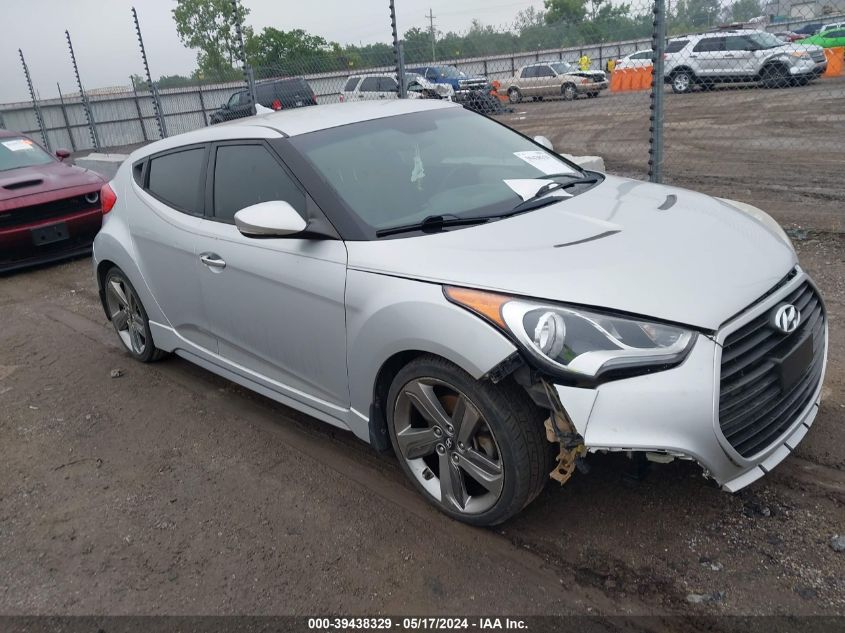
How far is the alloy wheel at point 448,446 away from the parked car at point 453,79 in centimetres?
762

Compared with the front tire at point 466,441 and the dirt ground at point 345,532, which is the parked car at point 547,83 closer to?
the dirt ground at point 345,532

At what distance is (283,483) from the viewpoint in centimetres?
350

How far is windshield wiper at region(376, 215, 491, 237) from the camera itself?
3104 mm

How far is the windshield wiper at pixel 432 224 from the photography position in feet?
10.2

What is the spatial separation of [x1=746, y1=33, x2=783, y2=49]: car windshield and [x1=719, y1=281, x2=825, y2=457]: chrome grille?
38.2 feet

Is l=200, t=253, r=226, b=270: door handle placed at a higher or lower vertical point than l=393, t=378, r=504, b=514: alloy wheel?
higher

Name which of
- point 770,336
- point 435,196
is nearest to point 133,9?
point 435,196

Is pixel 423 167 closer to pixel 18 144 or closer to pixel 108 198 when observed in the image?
pixel 108 198

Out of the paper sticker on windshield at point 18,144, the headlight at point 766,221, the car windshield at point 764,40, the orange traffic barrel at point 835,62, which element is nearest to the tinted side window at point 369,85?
the paper sticker on windshield at point 18,144

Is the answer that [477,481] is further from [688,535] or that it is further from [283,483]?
[283,483]

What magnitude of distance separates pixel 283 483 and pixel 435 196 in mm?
1603

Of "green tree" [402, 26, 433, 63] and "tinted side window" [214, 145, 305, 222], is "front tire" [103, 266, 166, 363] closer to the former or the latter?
"tinted side window" [214, 145, 305, 222]

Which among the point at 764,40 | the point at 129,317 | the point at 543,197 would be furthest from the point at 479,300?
the point at 764,40

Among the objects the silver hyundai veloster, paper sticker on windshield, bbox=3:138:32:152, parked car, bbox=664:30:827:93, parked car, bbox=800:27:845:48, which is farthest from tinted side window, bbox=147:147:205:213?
parked car, bbox=800:27:845:48
